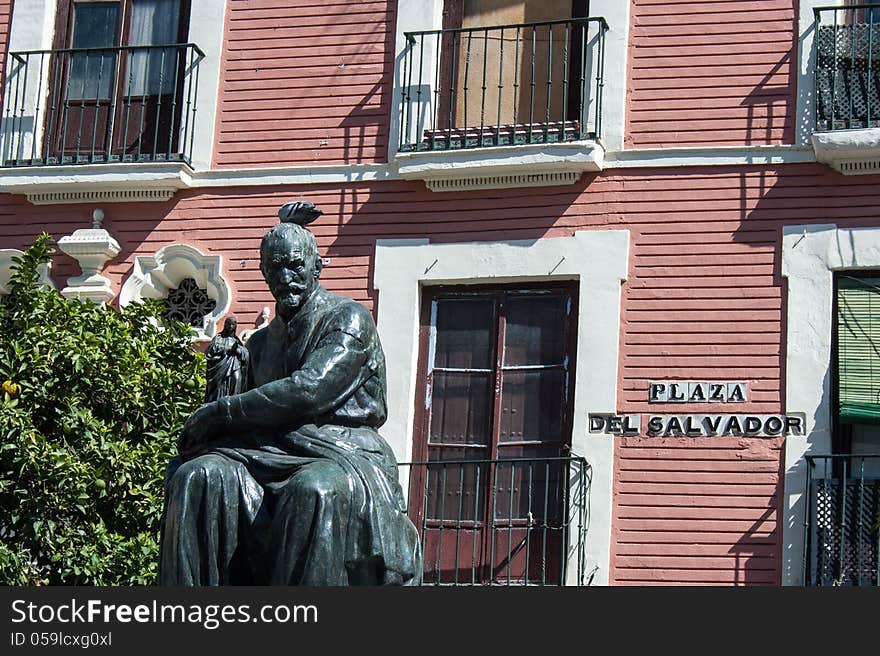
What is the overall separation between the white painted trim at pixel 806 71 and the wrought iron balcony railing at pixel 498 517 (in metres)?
3.12

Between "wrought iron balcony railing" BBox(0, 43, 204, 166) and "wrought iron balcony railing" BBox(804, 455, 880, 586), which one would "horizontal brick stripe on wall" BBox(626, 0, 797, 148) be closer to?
"wrought iron balcony railing" BBox(804, 455, 880, 586)

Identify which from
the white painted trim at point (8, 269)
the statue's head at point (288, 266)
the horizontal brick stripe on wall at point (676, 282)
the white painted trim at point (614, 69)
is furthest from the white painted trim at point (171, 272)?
the statue's head at point (288, 266)

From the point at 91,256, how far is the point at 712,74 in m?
5.39

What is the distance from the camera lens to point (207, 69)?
1753 centimetres

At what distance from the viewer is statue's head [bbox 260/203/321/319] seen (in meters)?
9.43

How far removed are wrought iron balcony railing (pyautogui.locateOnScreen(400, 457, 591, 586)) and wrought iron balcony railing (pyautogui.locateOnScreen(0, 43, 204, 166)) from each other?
3716 millimetres

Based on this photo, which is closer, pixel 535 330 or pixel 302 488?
pixel 302 488

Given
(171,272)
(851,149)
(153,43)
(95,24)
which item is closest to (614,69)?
(851,149)

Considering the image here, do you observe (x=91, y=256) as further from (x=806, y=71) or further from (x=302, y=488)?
(x=302, y=488)

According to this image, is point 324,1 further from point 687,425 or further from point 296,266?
point 296,266

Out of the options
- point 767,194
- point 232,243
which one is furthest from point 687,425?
point 232,243

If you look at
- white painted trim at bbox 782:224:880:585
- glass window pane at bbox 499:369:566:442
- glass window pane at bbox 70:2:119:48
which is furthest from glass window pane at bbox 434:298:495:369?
glass window pane at bbox 70:2:119:48

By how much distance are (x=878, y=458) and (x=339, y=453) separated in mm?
7389

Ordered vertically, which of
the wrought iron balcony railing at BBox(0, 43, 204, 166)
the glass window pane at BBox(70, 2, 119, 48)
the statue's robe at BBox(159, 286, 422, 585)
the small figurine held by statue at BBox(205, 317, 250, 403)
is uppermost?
the glass window pane at BBox(70, 2, 119, 48)
